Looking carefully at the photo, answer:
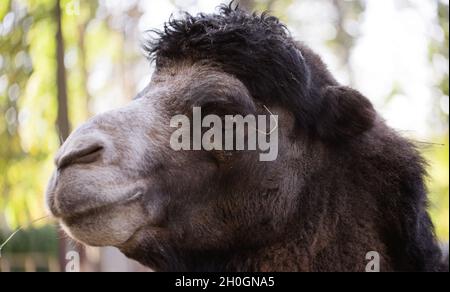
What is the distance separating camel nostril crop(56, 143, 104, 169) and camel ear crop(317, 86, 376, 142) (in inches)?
57.4

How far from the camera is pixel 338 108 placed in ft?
12.4

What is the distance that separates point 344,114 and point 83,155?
167 centimetres

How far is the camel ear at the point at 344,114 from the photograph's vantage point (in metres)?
3.77

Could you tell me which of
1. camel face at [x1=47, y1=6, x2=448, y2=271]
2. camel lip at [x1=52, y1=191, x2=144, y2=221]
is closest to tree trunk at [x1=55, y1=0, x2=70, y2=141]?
camel face at [x1=47, y1=6, x2=448, y2=271]

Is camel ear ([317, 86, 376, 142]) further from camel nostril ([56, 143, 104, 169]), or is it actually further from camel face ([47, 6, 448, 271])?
camel nostril ([56, 143, 104, 169])

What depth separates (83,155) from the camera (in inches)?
116

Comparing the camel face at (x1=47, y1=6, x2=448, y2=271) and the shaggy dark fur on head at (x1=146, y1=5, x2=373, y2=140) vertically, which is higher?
the shaggy dark fur on head at (x1=146, y1=5, x2=373, y2=140)

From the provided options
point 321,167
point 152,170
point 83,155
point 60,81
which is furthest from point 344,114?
point 60,81

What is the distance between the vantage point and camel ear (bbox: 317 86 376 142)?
3770 millimetres

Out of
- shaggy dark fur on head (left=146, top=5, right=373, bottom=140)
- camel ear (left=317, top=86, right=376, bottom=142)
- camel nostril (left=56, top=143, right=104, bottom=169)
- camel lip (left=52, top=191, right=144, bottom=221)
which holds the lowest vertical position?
camel lip (left=52, top=191, right=144, bottom=221)

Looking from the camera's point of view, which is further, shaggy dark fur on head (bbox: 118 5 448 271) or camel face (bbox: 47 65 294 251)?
shaggy dark fur on head (bbox: 118 5 448 271)

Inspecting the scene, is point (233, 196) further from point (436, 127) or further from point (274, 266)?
point (436, 127)

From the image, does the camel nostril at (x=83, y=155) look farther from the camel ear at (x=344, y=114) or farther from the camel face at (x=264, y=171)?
the camel ear at (x=344, y=114)

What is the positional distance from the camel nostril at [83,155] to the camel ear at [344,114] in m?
1.46
